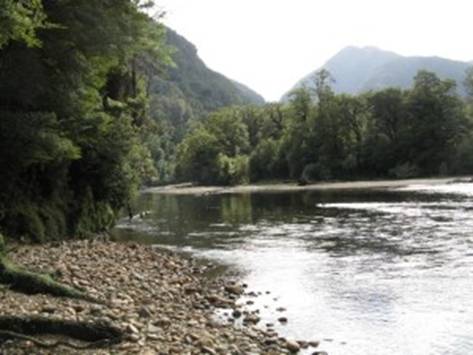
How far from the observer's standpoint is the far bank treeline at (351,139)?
111938mm

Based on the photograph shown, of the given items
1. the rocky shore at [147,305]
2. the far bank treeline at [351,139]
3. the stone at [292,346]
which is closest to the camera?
the rocky shore at [147,305]

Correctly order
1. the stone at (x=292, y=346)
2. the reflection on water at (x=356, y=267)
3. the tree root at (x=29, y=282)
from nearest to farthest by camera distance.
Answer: the stone at (x=292, y=346)
the tree root at (x=29, y=282)
the reflection on water at (x=356, y=267)

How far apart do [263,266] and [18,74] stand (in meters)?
12.8

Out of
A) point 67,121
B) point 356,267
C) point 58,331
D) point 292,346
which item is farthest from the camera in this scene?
point 67,121

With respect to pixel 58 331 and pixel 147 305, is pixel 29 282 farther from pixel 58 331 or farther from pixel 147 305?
pixel 147 305

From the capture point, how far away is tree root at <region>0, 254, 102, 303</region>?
564 inches

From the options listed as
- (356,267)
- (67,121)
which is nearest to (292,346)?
(356,267)

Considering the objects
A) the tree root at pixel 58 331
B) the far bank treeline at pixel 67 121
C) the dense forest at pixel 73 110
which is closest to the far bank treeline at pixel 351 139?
the dense forest at pixel 73 110

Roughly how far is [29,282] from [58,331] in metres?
3.23

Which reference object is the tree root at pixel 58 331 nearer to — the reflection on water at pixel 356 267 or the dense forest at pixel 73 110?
the reflection on water at pixel 356 267

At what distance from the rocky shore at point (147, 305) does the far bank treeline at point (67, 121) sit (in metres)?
3.27

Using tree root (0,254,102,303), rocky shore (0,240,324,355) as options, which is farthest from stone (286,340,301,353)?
tree root (0,254,102,303)

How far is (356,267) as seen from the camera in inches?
975

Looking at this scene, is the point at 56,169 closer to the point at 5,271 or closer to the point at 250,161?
the point at 5,271
